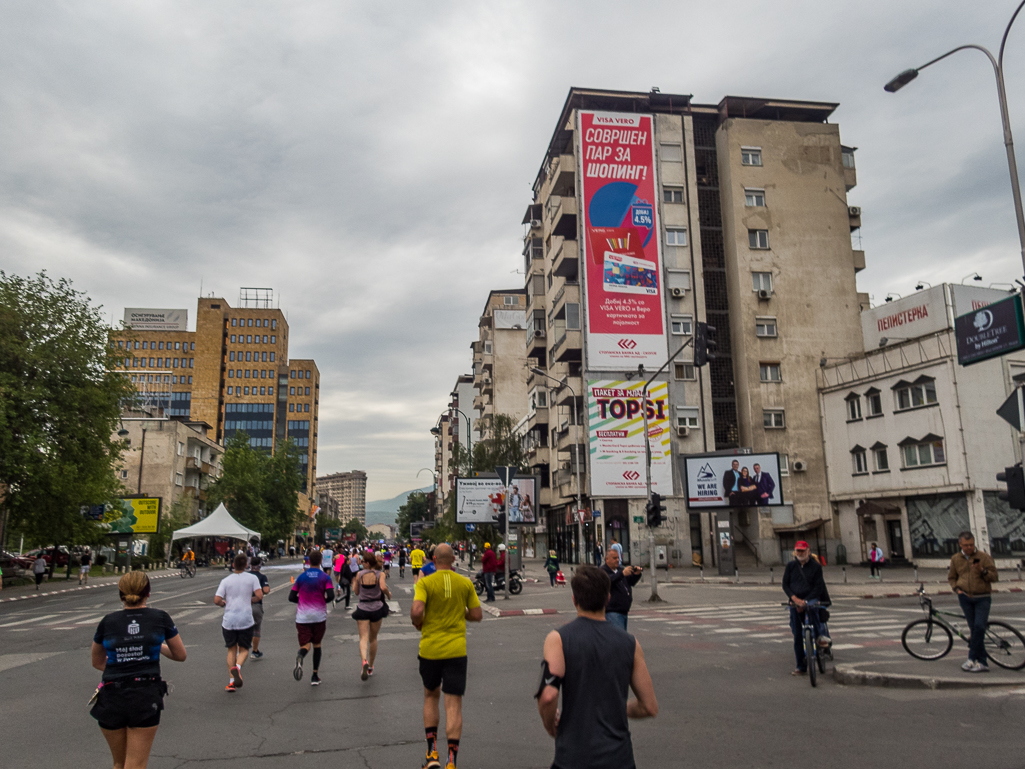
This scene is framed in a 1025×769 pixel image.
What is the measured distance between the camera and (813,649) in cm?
982

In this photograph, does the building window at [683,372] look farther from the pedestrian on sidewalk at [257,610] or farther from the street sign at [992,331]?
the pedestrian on sidewalk at [257,610]

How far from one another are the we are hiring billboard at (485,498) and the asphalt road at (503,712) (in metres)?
21.6

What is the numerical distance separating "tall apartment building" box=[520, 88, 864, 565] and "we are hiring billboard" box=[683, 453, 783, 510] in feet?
28.6

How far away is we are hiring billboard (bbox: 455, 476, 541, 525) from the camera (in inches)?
1455

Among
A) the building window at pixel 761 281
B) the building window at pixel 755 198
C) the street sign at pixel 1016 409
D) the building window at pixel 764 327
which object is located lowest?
the street sign at pixel 1016 409

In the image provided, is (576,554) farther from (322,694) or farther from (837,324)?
(322,694)

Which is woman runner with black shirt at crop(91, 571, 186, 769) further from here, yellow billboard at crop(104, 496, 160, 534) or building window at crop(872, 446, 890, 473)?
yellow billboard at crop(104, 496, 160, 534)

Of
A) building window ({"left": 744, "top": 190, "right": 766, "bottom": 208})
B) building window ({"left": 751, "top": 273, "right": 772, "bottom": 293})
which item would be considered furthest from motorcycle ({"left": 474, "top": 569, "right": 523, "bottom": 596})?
building window ({"left": 744, "top": 190, "right": 766, "bottom": 208})

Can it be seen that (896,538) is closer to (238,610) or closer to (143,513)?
(238,610)

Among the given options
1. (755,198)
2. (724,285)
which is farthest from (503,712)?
(755,198)

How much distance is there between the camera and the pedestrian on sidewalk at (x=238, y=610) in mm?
10195

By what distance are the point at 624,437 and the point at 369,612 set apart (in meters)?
36.2

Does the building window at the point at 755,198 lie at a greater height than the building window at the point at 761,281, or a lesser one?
greater

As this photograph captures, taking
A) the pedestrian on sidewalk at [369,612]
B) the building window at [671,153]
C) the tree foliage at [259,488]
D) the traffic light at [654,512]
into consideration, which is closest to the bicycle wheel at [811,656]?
the pedestrian on sidewalk at [369,612]
